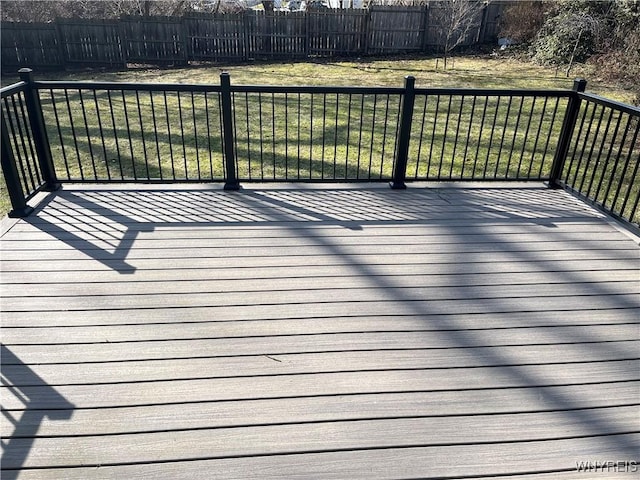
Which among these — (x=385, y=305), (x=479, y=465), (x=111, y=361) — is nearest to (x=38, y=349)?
(x=111, y=361)

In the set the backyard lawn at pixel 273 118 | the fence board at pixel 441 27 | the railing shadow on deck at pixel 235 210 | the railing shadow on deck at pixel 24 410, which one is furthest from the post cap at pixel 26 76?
the fence board at pixel 441 27

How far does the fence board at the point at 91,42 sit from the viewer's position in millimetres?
10633

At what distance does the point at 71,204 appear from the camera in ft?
11.1

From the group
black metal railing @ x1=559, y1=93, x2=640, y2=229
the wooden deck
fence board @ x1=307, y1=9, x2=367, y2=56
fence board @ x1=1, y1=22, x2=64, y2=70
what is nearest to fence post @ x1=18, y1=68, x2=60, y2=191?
the wooden deck

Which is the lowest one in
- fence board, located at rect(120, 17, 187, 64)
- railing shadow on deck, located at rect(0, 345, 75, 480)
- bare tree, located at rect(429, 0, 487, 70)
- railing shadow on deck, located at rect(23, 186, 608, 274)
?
railing shadow on deck, located at rect(0, 345, 75, 480)

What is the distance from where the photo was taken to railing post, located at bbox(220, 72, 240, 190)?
3.36 meters

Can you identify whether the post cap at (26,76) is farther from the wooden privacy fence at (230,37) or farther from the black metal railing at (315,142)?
the wooden privacy fence at (230,37)

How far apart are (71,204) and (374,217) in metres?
2.28

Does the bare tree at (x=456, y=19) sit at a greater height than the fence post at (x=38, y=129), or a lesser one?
greater

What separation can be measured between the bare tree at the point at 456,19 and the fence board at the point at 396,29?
1.61ft

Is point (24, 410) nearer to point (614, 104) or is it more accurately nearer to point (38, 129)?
point (38, 129)

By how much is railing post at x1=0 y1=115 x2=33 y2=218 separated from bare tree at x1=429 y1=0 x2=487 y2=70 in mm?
10381

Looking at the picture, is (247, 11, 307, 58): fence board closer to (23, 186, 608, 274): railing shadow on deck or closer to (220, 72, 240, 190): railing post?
(220, 72, 240, 190): railing post

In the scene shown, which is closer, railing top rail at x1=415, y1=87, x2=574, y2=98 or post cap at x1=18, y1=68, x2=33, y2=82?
post cap at x1=18, y1=68, x2=33, y2=82
